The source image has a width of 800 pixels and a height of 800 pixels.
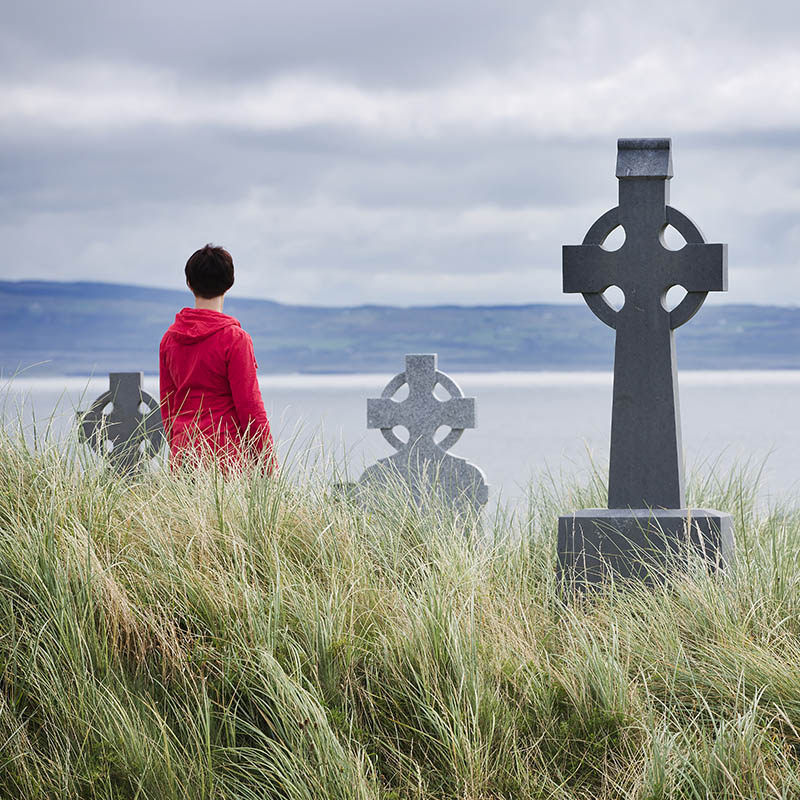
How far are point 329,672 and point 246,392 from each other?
1.94 m

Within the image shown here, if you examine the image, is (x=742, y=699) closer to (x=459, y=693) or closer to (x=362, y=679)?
(x=459, y=693)

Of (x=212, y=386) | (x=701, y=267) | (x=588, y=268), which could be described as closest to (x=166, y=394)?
(x=212, y=386)

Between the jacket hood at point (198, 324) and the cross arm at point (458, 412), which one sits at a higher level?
the jacket hood at point (198, 324)

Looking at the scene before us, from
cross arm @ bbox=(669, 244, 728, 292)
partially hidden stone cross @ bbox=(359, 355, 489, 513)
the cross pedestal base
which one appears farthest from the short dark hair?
partially hidden stone cross @ bbox=(359, 355, 489, 513)

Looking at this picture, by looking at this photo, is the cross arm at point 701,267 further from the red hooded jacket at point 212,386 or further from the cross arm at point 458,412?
the cross arm at point 458,412

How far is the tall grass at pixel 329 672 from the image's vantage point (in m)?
3.19

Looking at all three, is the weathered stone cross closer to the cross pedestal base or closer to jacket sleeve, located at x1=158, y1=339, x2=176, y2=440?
jacket sleeve, located at x1=158, y1=339, x2=176, y2=440

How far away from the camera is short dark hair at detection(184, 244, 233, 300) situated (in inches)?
200

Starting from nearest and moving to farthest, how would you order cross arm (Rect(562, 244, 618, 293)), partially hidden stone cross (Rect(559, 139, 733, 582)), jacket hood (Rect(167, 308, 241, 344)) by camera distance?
jacket hood (Rect(167, 308, 241, 344)) < partially hidden stone cross (Rect(559, 139, 733, 582)) < cross arm (Rect(562, 244, 618, 293))

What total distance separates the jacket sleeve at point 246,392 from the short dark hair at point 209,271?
26 cm

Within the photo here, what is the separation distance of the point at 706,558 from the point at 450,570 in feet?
4.34

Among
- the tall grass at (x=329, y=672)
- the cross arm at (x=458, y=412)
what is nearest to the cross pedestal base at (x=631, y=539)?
the tall grass at (x=329, y=672)

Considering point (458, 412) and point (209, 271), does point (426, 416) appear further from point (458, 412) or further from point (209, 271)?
point (209, 271)

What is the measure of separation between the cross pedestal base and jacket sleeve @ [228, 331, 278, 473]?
4.81ft
